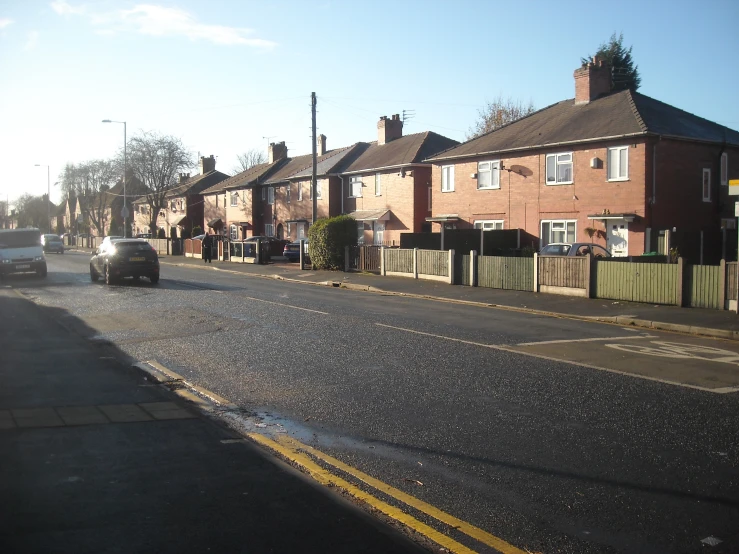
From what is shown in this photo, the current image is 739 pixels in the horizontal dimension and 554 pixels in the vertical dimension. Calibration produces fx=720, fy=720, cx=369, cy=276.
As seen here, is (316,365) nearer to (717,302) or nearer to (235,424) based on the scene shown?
(235,424)

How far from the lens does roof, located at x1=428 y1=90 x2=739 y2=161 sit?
2883 cm

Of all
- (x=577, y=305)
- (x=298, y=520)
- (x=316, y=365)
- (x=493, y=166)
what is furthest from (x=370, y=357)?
(x=493, y=166)

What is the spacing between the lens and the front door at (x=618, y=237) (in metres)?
28.5

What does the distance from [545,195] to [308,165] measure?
27.2 meters

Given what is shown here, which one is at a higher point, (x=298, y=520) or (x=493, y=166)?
(x=493, y=166)

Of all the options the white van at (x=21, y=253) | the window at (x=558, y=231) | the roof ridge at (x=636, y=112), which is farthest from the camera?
the window at (x=558, y=231)

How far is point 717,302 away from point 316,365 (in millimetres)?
11673

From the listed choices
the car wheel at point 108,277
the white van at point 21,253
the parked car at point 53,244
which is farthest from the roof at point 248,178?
the car wheel at point 108,277

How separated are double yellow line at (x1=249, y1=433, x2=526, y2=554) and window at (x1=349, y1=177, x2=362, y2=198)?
41.5 m

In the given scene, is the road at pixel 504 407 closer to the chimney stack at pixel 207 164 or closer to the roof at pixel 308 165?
the roof at pixel 308 165

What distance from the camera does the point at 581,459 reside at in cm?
609

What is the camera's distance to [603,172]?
29406mm

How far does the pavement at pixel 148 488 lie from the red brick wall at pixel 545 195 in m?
24.0

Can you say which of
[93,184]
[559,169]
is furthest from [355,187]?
[93,184]
